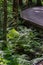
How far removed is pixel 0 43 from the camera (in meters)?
8.59

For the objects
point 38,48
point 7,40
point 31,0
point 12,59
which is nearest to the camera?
point 12,59

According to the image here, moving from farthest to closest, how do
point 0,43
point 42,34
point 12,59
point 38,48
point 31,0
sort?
1. point 31,0
2. point 42,34
3. point 38,48
4. point 0,43
5. point 12,59

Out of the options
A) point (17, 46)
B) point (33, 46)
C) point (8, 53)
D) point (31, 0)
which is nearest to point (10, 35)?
point (17, 46)

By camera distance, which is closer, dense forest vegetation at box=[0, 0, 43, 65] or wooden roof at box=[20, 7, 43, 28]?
dense forest vegetation at box=[0, 0, 43, 65]

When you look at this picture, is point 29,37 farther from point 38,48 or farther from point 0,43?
point 0,43

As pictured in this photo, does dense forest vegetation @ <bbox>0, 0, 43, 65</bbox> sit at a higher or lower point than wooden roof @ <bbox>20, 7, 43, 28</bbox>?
lower

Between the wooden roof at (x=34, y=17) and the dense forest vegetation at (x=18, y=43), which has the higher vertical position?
the wooden roof at (x=34, y=17)

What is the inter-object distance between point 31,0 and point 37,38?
12.6m

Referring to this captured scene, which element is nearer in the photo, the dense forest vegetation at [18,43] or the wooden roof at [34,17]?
the dense forest vegetation at [18,43]

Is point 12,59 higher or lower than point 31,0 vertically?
lower

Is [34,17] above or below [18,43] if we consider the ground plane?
above

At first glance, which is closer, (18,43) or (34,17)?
(18,43)

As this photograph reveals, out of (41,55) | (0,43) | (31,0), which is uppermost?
(31,0)

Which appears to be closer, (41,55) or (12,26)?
(41,55)
